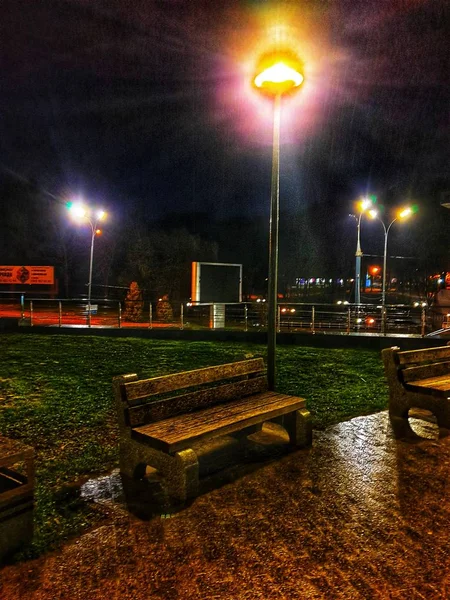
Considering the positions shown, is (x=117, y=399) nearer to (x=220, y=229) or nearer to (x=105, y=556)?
(x=105, y=556)

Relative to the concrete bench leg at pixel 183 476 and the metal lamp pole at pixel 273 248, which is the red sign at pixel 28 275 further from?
the concrete bench leg at pixel 183 476

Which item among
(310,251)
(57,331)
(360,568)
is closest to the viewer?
(360,568)

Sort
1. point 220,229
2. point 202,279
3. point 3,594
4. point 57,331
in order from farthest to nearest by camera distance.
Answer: point 220,229 → point 202,279 → point 57,331 → point 3,594

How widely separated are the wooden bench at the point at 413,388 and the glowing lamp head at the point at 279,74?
11.4 feet

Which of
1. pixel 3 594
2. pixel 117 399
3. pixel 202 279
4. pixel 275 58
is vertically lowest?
pixel 3 594

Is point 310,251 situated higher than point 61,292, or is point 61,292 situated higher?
point 310,251

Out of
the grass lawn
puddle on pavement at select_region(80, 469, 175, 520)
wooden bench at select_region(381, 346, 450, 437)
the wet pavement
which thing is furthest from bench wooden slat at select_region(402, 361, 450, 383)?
puddle on pavement at select_region(80, 469, 175, 520)

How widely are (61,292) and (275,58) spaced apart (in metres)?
42.3

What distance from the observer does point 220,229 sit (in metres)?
59.8

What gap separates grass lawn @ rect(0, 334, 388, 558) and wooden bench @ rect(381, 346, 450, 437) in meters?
0.56

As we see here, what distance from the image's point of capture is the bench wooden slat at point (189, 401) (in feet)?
12.6

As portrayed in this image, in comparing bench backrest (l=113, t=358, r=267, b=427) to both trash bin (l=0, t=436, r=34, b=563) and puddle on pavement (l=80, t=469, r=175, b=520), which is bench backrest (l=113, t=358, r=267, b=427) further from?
trash bin (l=0, t=436, r=34, b=563)

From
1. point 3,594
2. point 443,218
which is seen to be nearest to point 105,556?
point 3,594

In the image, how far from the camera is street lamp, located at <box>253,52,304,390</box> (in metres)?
5.39
